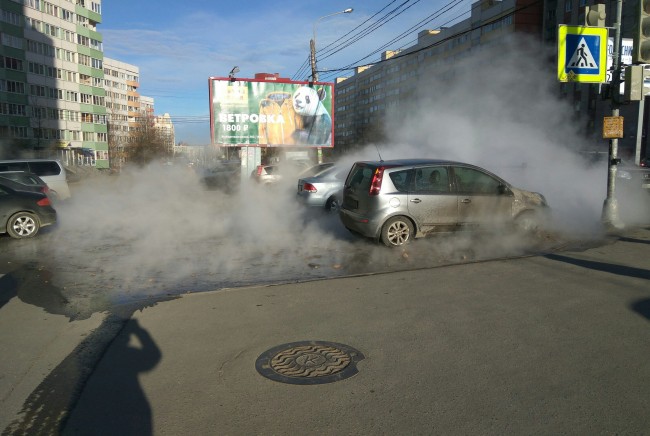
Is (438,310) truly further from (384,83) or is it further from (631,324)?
(384,83)

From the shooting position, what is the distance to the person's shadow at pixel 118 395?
2.95m

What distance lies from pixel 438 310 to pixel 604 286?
7.25 ft

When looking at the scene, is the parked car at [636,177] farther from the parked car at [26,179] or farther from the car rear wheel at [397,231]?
the parked car at [26,179]

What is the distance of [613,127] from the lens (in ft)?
31.0

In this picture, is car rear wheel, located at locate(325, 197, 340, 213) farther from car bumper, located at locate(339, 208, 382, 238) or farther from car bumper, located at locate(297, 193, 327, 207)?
car bumper, located at locate(339, 208, 382, 238)

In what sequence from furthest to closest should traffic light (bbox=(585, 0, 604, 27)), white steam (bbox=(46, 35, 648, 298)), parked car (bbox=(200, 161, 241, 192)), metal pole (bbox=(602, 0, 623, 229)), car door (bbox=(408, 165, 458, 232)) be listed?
parked car (bbox=(200, 161, 241, 192)), metal pole (bbox=(602, 0, 623, 229)), traffic light (bbox=(585, 0, 604, 27)), car door (bbox=(408, 165, 458, 232)), white steam (bbox=(46, 35, 648, 298))

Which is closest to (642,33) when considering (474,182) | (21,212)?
(474,182)

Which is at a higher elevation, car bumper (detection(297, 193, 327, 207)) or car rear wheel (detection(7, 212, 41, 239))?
car bumper (detection(297, 193, 327, 207))

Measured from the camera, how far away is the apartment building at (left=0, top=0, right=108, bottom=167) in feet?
193

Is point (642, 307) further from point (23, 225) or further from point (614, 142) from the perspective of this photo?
point (23, 225)

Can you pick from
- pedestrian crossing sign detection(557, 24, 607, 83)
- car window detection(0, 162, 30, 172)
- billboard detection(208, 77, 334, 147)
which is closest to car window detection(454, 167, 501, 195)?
pedestrian crossing sign detection(557, 24, 607, 83)

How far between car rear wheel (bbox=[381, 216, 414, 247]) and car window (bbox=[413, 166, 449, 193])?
2.06ft

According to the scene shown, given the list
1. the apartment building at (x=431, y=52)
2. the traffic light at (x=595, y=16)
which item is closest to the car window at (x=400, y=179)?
the traffic light at (x=595, y=16)

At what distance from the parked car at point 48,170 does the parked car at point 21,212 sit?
5842 millimetres
